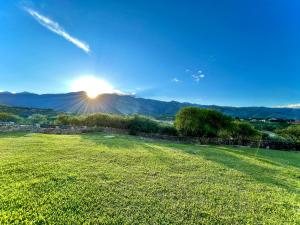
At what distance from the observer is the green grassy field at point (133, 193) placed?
4688 mm

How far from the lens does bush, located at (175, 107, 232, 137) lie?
28502 millimetres

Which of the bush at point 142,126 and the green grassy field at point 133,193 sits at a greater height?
the green grassy field at point 133,193

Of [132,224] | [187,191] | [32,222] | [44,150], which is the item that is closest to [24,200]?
[32,222]

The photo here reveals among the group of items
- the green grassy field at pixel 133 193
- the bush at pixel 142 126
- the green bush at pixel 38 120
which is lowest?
the green bush at pixel 38 120

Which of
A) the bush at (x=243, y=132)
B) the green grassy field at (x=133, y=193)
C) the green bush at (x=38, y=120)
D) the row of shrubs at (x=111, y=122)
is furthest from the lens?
the bush at (x=243, y=132)

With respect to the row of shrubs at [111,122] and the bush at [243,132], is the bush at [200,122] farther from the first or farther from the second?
the row of shrubs at [111,122]

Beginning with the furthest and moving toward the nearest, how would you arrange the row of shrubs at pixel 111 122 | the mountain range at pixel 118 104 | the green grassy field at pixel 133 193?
the mountain range at pixel 118 104 → the row of shrubs at pixel 111 122 → the green grassy field at pixel 133 193

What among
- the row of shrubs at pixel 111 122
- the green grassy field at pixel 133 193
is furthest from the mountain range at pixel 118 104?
the green grassy field at pixel 133 193

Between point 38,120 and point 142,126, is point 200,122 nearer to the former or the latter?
point 142,126

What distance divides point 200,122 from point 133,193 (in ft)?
78.2

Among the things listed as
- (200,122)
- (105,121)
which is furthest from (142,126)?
(200,122)

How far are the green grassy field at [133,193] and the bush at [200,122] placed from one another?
62.0ft

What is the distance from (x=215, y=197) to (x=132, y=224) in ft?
9.17

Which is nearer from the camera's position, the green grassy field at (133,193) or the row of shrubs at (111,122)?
the green grassy field at (133,193)
